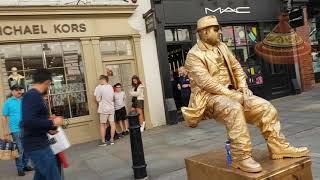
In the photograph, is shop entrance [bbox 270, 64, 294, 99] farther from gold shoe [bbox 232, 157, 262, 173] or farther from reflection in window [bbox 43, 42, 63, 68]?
gold shoe [bbox 232, 157, 262, 173]

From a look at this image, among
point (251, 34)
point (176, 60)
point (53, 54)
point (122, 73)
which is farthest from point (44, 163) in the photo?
point (251, 34)

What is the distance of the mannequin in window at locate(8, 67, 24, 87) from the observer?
9.91m

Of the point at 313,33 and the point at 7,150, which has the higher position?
the point at 313,33

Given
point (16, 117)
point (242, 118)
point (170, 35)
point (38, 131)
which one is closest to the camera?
point (242, 118)

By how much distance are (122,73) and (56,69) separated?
1.84m

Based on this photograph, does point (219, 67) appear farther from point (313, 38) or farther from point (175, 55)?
point (313, 38)

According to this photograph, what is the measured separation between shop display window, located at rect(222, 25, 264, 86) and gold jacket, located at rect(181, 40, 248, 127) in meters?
9.29

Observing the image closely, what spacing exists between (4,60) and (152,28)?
12.3ft

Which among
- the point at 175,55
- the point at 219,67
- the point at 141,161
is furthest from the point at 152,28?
the point at 219,67

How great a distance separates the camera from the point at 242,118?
12.7ft

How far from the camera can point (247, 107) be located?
13.3 ft

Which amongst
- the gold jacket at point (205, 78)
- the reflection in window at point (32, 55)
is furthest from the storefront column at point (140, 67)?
the gold jacket at point (205, 78)

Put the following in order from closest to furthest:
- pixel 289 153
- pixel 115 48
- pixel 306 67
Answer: pixel 289 153 < pixel 115 48 < pixel 306 67

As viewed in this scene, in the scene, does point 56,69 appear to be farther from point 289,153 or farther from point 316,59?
point 316,59
